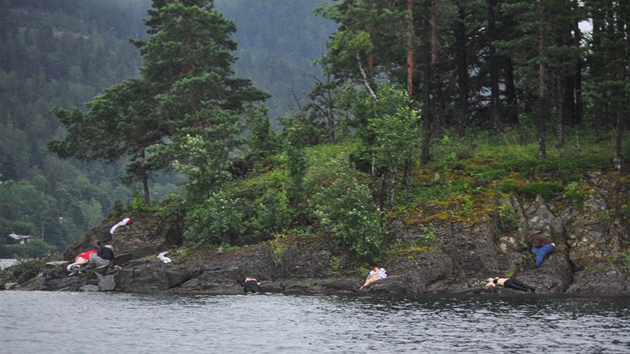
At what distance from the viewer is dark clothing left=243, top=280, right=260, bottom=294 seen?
48.4m

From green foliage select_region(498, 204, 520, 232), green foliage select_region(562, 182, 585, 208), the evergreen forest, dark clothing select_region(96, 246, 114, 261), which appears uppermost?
the evergreen forest

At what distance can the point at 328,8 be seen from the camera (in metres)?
68.0

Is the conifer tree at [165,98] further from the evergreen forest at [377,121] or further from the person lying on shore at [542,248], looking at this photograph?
the person lying on shore at [542,248]

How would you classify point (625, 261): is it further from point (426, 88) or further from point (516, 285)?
point (426, 88)

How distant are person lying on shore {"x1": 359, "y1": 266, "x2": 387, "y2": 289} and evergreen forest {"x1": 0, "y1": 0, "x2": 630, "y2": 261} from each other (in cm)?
181

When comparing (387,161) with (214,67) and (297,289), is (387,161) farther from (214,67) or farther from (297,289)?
(214,67)

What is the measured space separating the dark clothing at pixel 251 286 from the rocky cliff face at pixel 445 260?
0.52m

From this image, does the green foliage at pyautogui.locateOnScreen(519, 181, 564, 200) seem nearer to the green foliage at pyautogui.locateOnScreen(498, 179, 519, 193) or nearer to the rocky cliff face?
the green foliage at pyautogui.locateOnScreen(498, 179, 519, 193)

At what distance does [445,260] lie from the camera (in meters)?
48.9

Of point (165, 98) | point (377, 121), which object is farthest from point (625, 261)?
point (165, 98)

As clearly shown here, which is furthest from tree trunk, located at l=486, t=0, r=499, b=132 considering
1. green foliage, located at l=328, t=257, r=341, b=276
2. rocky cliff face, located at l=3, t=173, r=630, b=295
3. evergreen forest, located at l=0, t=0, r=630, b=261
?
green foliage, located at l=328, t=257, r=341, b=276

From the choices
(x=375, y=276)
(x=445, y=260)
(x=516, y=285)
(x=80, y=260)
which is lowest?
(x=516, y=285)

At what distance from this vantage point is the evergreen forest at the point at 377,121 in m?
53.0

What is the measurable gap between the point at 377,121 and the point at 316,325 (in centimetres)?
2146
